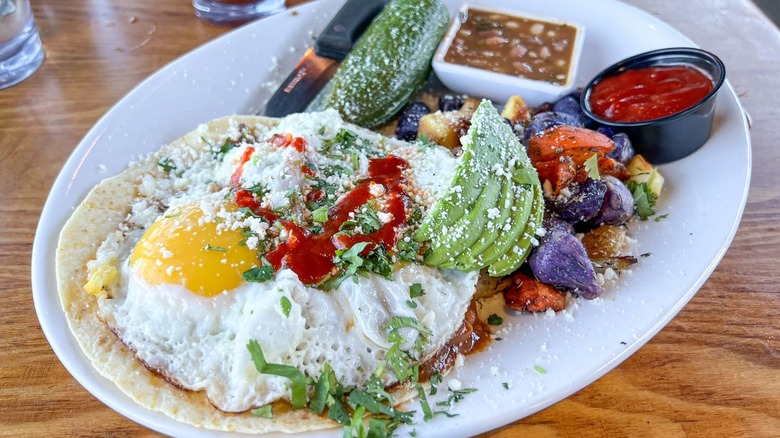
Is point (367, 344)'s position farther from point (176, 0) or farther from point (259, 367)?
point (176, 0)

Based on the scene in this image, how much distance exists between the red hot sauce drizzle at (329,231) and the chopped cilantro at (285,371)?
0.29 metres

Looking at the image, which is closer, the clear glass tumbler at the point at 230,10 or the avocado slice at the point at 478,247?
the avocado slice at the point at 478,247

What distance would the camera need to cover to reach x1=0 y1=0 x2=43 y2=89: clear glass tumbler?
11.7 ft

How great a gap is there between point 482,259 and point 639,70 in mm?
1379

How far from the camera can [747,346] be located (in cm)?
230

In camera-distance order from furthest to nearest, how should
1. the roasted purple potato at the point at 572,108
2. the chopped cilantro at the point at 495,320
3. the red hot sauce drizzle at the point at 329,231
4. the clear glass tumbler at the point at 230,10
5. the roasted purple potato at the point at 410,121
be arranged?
the clear glass tumbler at the point at 230,10 → the roasted purple potato at the point at 410,121 → the roasted purple potato at the point at 572,108 → the chopped cilantro at the point at 495,320 → the red hot sauce drizzle at the point at 329,231

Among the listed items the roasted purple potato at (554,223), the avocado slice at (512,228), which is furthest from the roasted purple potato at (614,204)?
the avocado slice at (512,228)

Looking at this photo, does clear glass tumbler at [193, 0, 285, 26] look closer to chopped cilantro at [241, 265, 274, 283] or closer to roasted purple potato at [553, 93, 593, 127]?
roasted purple potato at [553, 93, 593, 127]

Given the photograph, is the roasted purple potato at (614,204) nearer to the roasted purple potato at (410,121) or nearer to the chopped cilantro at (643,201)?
the chopped cilantro at (643,201)

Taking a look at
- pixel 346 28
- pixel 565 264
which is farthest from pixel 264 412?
pixel 346 28

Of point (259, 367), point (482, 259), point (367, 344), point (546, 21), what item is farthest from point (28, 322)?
point (546, 21)

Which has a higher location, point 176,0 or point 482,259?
point 482,259

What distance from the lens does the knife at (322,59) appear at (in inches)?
125

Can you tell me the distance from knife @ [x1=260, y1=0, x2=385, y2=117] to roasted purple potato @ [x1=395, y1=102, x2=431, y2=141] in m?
0.50
